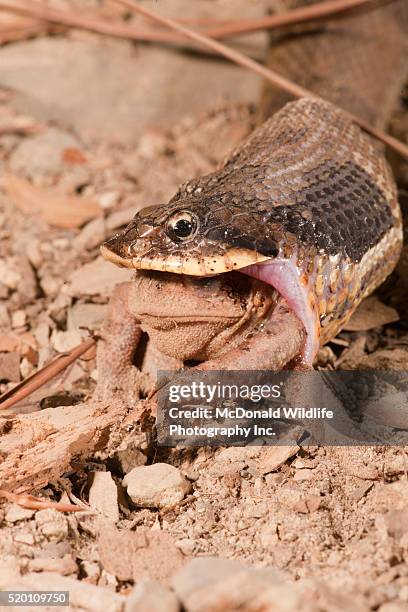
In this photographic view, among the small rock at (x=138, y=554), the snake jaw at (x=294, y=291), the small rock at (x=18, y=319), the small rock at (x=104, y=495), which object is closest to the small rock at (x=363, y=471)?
the snake jaw at (x=294, y=291)

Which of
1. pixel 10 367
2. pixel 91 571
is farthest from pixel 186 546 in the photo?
pixel 10 367

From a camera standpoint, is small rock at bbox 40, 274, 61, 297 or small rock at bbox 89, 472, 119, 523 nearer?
small rock at bbox 89, 472, 119, 523

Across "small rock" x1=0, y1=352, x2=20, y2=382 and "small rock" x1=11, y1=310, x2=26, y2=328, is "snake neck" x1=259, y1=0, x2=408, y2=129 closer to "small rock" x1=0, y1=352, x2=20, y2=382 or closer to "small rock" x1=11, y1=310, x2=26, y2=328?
"small rock" x1=11, y1=310, x2=26, y2=328

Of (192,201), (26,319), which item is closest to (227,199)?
(192,201)

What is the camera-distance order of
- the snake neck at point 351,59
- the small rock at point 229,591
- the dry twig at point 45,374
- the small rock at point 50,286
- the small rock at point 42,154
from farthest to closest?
the small rock at point 42,154
the snake neck at point 351,59
the small rock at point 50,286
the dry twig at point 45,374
the small rock at point 229,591

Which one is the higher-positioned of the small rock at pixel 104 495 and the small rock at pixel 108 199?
the small rock at pixel 108 199

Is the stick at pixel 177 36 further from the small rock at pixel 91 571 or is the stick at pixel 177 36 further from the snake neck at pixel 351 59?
the small rock at pixel 91 571

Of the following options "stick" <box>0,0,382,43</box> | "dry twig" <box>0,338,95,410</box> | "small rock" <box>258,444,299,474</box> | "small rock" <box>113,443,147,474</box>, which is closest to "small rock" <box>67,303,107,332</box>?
"dry twig" <box>0,338,95,410</box>

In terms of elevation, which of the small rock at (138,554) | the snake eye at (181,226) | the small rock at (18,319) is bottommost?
the small rock at (138,554)
